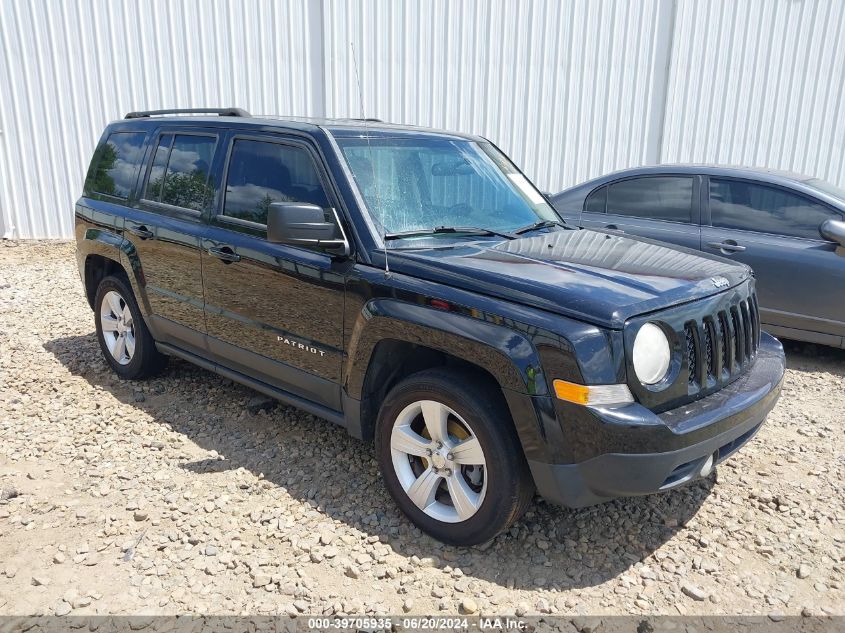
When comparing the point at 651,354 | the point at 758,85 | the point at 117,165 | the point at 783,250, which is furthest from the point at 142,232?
the point at 758,85

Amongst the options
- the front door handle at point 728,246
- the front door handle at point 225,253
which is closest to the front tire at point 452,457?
the front door handle at point 225,253

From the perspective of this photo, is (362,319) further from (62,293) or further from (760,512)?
(62,293)

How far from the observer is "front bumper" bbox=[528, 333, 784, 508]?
8.14 ft

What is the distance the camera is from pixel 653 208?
238 inches

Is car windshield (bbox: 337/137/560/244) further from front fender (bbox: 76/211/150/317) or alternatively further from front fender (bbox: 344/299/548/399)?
front fender (bbox: 76/211/150/317)

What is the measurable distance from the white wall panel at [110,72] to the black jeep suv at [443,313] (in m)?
5.90

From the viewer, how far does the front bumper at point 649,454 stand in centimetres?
248

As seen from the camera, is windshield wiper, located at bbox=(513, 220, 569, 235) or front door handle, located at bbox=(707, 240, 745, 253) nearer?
windshield wiper, located at bbox=(513, 220, 569, 235)

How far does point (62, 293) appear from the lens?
7.63m

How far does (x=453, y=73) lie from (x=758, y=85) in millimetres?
4760

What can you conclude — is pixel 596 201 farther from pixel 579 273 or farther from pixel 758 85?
pixel 758 85

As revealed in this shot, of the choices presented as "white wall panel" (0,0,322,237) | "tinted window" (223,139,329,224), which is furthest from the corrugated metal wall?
"tinted window" (223,139,329,224)

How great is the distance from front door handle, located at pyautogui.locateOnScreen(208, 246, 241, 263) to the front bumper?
6.85 ft

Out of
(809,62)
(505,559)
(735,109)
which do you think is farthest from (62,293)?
(809,62)
